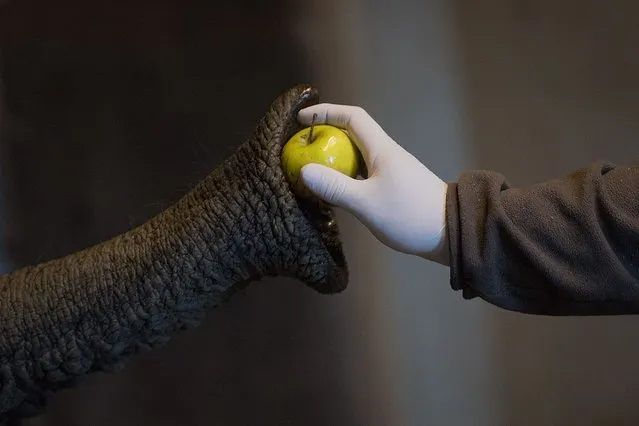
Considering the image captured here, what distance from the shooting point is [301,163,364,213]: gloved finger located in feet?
1.59

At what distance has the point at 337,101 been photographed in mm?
916

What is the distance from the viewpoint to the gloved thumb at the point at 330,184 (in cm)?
48

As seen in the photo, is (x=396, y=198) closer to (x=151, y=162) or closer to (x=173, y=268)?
(x=173, y=268)

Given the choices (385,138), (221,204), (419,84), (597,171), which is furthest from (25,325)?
(419,84)

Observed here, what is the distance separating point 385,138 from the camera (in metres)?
0.51

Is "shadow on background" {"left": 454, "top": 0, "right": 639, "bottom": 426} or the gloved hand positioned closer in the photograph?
the gloved hand

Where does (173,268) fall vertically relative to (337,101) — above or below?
below

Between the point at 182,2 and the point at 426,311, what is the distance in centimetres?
47

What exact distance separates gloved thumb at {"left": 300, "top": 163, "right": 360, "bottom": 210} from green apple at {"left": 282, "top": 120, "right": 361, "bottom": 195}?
1 centimetres

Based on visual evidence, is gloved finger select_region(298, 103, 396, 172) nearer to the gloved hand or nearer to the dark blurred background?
the gloved hand

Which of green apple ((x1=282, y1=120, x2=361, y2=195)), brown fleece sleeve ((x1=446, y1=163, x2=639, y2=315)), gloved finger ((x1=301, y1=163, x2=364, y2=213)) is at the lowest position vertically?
brown fleece sleeve ((x1=446, y1=163, x2=639, y2=315))

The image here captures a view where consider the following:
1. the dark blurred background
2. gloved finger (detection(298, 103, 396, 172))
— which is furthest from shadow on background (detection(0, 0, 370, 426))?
gloved finger (detection(298, 103, 396, 172))

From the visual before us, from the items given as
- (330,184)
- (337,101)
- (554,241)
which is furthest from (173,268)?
(337,101)

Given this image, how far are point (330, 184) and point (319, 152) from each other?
28 mm
